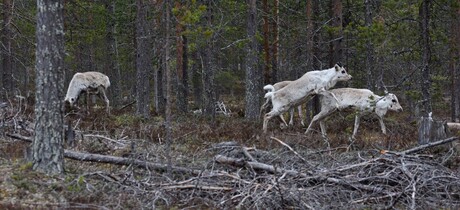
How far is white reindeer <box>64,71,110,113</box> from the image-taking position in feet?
64.6

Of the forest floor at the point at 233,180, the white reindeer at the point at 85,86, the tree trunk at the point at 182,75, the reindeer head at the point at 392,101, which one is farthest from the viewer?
the tree trunk at the point at 182,75

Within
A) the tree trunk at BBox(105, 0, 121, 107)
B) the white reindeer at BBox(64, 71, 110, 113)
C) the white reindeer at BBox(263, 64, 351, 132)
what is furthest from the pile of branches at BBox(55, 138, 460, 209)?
the tree trunk at BBox(105, 0, 121, 107)

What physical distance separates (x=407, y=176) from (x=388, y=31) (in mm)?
5248

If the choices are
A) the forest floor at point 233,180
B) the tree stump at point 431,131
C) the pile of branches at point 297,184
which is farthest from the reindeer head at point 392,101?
the pile of branches at point 297,184

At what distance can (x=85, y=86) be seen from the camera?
792 inches

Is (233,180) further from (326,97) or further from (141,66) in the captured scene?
(141,66)

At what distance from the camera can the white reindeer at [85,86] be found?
1967 cm

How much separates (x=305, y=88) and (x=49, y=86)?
8.95 m

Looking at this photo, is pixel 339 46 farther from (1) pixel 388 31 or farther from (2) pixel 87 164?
(2) pixel 87 164

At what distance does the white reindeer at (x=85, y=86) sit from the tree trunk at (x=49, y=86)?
11100 millimetres

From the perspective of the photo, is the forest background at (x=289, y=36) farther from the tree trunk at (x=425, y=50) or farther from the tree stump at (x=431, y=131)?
the tree stump at (x=431, y=131)

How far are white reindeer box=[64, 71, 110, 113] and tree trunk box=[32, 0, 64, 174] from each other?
36.4 ft

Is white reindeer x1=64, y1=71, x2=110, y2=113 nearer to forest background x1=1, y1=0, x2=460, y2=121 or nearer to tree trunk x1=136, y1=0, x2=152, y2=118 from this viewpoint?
forest background x1=1, y1=0, x2=460, y2=121

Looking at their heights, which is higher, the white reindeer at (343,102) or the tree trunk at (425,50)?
the tree trunk at (425,50)
